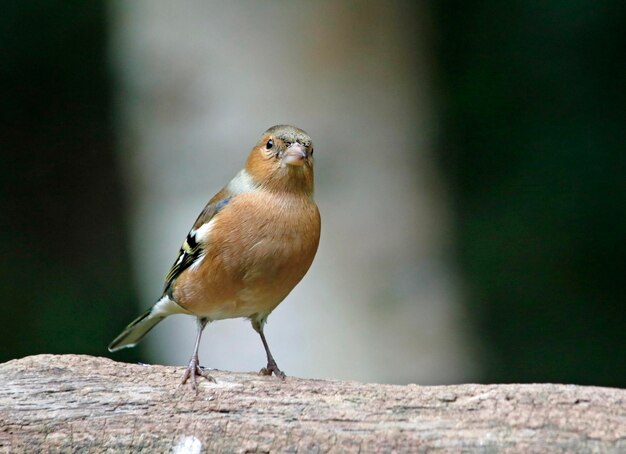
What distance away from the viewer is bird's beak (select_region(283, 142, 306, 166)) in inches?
175

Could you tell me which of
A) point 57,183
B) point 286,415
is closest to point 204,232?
point 286,415

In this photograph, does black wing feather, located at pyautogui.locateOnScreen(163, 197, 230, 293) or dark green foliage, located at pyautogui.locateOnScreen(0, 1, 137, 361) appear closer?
black wing feather, located at pyautogui.locateOnScreen(163, 197, 230, 293)

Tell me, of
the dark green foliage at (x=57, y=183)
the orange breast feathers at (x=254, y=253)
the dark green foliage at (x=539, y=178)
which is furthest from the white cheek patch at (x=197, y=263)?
the dark green foliage at (x=57, y=183)

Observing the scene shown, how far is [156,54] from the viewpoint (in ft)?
22.8

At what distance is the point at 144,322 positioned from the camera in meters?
5.18

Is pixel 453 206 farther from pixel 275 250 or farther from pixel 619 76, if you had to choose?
pixel 275 250

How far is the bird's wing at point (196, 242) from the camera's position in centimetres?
459

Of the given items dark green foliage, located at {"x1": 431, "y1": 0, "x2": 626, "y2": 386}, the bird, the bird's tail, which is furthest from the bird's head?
dark green foliage, located at {"x1": 431, "y1": 0, "x2": 626, "y2": 386}

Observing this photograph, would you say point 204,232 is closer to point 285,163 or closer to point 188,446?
point 285,163

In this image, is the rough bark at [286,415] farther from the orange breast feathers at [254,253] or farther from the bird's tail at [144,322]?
the bird's tail at [144,322]

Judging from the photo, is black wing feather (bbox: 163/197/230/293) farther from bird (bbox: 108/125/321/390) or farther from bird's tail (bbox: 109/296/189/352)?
bird's tail (bbox: 109/296/189/352)

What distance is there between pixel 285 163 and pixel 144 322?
1355 mm

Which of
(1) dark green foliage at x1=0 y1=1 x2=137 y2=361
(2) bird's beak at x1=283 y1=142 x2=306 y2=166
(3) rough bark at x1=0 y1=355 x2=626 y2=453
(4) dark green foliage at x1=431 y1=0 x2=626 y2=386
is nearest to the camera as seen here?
(3) rough bark at x1=0 y1=355 x2=626 y2=453

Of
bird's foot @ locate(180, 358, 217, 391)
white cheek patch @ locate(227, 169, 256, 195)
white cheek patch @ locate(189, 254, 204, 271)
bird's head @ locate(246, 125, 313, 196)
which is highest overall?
bird's head @ locate(246, 125, 313, 196)
